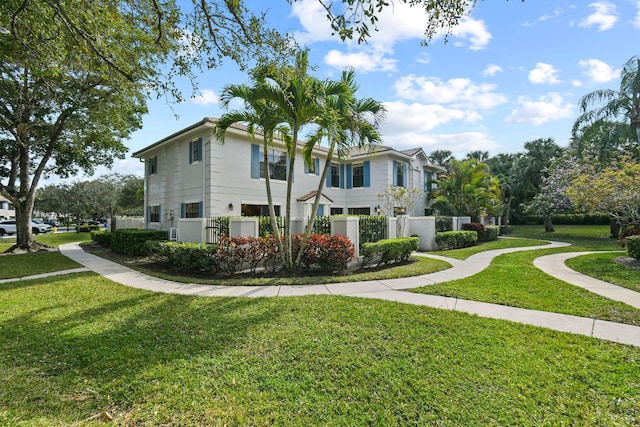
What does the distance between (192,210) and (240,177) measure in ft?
9.88

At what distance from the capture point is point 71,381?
128 inches

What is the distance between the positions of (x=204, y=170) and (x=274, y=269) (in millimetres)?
7001

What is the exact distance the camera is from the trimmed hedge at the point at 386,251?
972 centimetres

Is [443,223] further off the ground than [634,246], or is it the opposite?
[443,223]

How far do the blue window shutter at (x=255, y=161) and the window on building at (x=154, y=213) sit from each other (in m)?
7.00

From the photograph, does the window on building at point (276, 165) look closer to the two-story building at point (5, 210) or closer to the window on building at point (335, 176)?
the window on building at point (335, 176)

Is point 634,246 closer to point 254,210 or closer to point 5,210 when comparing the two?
point 254,210

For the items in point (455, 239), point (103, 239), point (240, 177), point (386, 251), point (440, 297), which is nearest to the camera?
point (440, 297)

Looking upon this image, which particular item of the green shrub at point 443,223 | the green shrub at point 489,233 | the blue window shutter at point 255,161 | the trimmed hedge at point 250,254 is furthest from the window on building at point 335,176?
the trimmed hedge at point 250,254

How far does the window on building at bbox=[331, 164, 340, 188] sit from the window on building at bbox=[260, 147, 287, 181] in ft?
15.0

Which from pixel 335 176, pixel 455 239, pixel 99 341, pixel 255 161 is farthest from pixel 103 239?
pixel 455 239

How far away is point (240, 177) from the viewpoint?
563 inches

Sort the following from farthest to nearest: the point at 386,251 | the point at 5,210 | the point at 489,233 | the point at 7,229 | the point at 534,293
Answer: the point at 5,210 < the point at 7,229 < the point at 489,233 < the point at 386,251 < the point at 534,293

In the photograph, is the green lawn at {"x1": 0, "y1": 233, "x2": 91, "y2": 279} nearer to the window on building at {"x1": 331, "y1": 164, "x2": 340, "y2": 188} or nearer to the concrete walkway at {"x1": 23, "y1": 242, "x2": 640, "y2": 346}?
the concrete walkway at {"x1": 23, "y1": 242, "x2": 640, "y2": 346}
